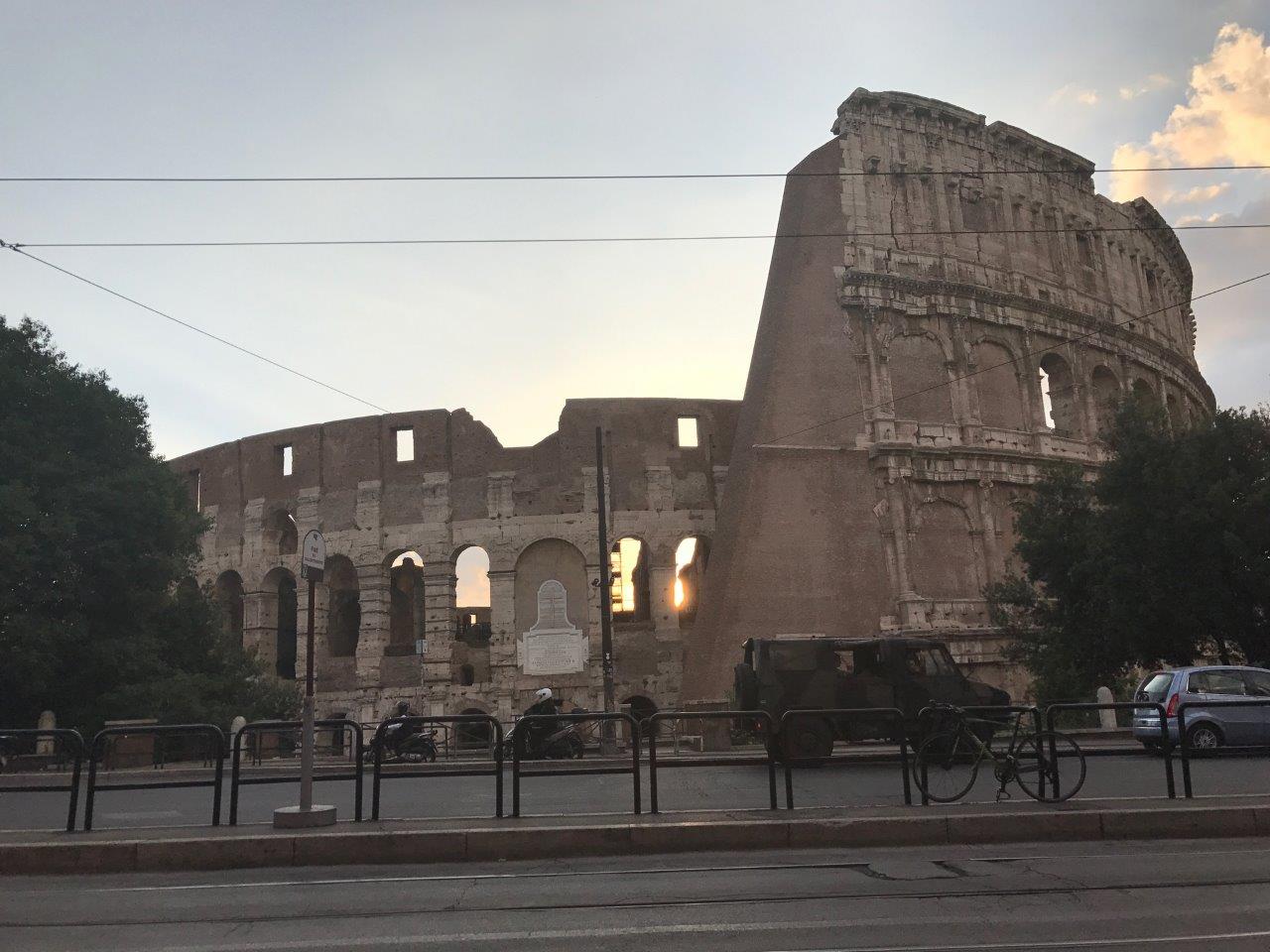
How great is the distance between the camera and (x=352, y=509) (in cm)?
3253

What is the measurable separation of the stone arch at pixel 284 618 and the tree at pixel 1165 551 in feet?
78.4

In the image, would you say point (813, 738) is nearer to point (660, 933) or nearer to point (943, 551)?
point (660, 933)

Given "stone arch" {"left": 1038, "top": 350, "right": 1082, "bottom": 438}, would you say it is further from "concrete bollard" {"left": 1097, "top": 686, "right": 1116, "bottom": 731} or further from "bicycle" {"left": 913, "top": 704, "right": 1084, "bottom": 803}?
"bicycle" {"left": 913, "top": 704, "right": 1084, "bottom": 803}

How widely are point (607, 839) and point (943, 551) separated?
22.4 meters

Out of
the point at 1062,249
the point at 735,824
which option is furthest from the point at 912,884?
the point at 1062,249

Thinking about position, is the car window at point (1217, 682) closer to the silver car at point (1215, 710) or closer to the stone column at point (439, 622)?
the silver car at point (1215, 710)

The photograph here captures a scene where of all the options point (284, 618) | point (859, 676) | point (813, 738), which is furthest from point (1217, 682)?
point (284, 618)

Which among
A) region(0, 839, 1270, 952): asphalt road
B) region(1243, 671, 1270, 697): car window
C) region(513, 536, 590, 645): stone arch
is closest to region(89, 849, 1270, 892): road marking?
region(0, 839, 1270, 952): asphalt road

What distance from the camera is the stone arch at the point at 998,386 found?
100.0 ft

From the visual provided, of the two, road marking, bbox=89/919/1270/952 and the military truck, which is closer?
road marking, bbox=89/919/1270/952

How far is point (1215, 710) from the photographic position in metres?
13.9

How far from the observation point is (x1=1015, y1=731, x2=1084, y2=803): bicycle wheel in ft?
29.1

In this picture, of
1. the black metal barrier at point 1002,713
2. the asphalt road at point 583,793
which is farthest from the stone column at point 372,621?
the black metal barrier at point 1002,713

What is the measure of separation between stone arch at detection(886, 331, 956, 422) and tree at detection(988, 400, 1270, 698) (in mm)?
7048
